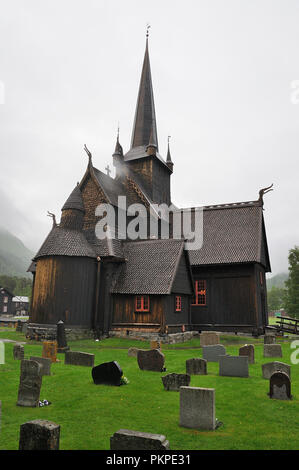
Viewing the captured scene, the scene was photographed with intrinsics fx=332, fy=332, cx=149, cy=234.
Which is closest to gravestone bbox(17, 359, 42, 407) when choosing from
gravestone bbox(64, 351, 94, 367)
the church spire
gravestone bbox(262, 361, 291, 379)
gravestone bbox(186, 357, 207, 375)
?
gravestone bbox(64, 351, 94, 367)

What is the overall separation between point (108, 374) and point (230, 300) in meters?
19.3

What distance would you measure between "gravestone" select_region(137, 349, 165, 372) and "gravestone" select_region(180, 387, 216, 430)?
20.7 feet

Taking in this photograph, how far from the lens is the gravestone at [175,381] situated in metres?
10.3

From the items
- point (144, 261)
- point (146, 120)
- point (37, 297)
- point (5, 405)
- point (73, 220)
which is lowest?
A: point (5, 405)

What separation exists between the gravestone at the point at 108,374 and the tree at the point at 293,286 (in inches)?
1709

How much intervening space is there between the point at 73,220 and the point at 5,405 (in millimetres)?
20241

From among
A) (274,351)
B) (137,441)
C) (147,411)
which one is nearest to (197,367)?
(147,411)

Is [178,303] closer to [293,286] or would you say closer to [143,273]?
[143,273]

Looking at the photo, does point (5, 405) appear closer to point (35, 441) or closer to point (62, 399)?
point (62, 399)

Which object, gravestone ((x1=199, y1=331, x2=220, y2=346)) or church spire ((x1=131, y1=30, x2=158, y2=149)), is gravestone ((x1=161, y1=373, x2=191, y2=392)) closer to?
gravestone ((x1=199, y1=331, x2=220, y2=346))

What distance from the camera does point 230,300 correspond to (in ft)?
93.7

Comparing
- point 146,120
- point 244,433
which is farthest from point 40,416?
point 146,120

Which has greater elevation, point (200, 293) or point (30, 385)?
point (200, 293)
